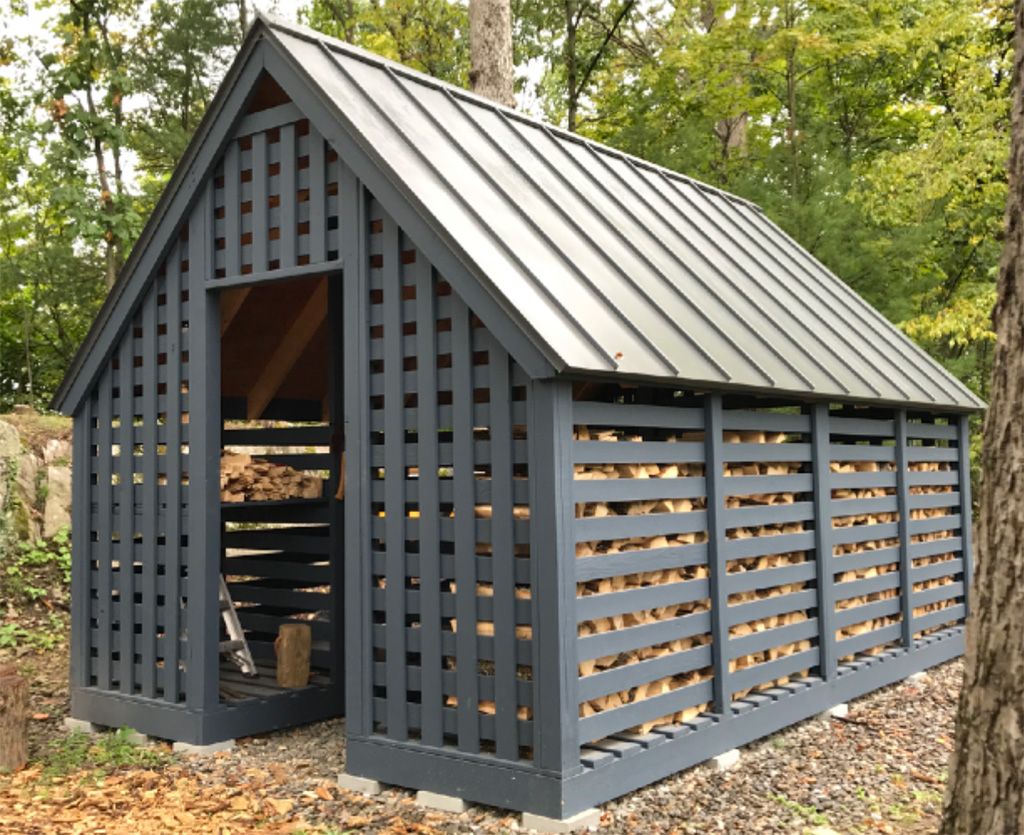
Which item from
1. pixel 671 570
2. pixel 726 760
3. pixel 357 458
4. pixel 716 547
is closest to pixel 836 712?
pixel 726 760

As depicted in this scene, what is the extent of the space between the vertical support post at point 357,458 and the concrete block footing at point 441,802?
0.49 m

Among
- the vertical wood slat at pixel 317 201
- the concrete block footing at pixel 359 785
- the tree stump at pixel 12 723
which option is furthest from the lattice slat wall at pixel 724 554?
the tree stump at pixel 12 723

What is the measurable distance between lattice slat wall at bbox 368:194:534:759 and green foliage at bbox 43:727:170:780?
170 cm

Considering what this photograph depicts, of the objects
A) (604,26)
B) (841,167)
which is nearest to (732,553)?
(841,167)

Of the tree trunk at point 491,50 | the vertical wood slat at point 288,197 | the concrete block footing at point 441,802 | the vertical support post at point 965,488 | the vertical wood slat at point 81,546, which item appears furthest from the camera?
the tree trunk at point 491,50

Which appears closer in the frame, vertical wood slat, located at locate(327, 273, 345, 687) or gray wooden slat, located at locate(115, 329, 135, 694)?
gray wooden slat, located at locate(115, 329, 135, 694)

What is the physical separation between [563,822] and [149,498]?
3.54 metres

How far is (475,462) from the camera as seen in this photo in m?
5.41

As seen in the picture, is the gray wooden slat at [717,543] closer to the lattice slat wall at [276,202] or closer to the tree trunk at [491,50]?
the lattice slat wall at [276,202]

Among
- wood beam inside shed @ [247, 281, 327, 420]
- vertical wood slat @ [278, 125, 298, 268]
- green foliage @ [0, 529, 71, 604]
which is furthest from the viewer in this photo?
green foliage @ [0, 529, 71, 604]

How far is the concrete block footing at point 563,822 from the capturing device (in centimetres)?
495

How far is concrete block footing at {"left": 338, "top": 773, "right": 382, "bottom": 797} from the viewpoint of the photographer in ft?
18.6

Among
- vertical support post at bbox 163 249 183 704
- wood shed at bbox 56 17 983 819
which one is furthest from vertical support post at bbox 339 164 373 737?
vertical support post at bbox 163 249 183 704

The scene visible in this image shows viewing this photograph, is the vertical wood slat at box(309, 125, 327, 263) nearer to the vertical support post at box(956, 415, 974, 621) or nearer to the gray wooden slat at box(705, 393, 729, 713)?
the gray wooden slat at box(705, 393, 729, 713)
